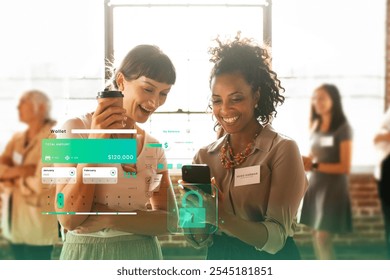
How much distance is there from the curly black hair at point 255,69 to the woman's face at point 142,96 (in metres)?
0.19

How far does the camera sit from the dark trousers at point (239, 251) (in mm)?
1958

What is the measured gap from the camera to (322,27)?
1.97 m

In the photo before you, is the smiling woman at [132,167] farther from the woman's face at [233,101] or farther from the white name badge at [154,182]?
the woman's face at [233,101]

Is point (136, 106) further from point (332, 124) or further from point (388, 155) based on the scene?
point (388, 155)

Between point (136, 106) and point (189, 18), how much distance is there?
37 cm

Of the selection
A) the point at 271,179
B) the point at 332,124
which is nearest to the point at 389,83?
the point at 332,124

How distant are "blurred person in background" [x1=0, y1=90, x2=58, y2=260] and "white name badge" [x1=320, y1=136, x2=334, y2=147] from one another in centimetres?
97

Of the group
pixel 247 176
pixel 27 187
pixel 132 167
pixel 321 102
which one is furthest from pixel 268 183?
pixel 27 187

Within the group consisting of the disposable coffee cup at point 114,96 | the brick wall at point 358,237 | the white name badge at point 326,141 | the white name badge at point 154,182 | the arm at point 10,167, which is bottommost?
the brick wall at point 358,237

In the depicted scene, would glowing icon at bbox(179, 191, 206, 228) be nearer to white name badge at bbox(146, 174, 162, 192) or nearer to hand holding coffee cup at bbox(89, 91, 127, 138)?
white name badge at bbox(146, 174, 162, 192)

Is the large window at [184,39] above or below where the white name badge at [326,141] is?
above

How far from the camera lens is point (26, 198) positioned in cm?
202

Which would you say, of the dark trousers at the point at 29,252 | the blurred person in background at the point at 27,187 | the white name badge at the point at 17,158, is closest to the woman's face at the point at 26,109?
the blurred person in background at the point at 27,187
